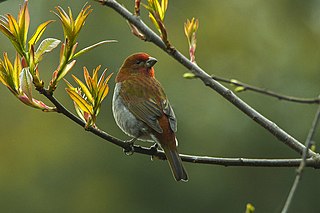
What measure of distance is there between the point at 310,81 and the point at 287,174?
2.60 metres

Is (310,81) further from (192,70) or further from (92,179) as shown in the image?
(192,70)

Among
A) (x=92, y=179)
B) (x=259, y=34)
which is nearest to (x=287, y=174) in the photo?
(x=92, y=179)

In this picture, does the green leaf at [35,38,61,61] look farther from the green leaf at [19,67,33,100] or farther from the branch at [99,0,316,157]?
the branch at [99,0,316,157]

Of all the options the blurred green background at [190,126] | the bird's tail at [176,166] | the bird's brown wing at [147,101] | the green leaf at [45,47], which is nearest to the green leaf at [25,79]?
the green leaf at [45,47]

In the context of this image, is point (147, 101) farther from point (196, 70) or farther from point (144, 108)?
point (196, 70)

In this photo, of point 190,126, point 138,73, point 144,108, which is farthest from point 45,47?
point 190,126

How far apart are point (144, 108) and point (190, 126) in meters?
8.48

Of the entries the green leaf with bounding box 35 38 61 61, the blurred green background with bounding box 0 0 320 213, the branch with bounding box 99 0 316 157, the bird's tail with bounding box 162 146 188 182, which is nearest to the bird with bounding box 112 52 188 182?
the bird's tail with bounding box 162 146 188 182

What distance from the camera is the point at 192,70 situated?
324cm

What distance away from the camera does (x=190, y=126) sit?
13.6 meters

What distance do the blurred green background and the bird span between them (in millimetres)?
6029

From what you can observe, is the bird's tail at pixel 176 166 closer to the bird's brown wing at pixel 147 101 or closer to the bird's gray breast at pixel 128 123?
the bird's brown wing at pixel 147 101

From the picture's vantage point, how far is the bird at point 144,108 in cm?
477

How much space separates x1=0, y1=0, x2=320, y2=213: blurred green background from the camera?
1323 centimetres
